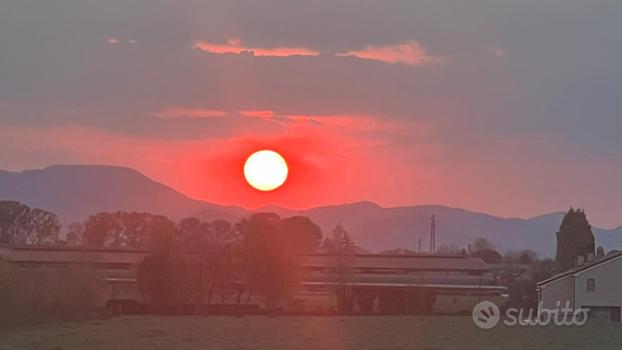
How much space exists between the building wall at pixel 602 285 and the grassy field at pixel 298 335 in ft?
24.8

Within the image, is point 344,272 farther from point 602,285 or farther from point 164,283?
point 602,285

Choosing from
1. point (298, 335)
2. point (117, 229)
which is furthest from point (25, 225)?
point (298, 335)

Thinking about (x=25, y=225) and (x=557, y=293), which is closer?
(x=557, y=293)


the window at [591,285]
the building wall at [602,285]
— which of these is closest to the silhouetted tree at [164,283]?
the building wall at [602,285]

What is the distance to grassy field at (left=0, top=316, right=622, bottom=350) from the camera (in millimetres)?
39875

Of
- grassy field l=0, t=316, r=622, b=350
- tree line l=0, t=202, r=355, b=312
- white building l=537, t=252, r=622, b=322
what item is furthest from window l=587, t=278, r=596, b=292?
tree line l=0, t=202, r=355, b=312

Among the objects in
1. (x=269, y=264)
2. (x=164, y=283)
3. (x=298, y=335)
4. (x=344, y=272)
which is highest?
(x=344, y=272)

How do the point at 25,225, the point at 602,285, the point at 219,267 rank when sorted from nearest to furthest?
the point at 602,285
the point at 219,267
the point at 25,225

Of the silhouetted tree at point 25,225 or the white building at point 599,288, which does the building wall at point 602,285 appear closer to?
the white building at point 599,288

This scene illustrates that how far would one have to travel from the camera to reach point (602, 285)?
63.1 meters

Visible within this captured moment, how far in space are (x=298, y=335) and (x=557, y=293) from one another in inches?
1037

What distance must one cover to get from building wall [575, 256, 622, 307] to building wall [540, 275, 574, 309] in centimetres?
80

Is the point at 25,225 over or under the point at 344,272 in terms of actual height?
over

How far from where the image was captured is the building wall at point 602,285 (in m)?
62.7
